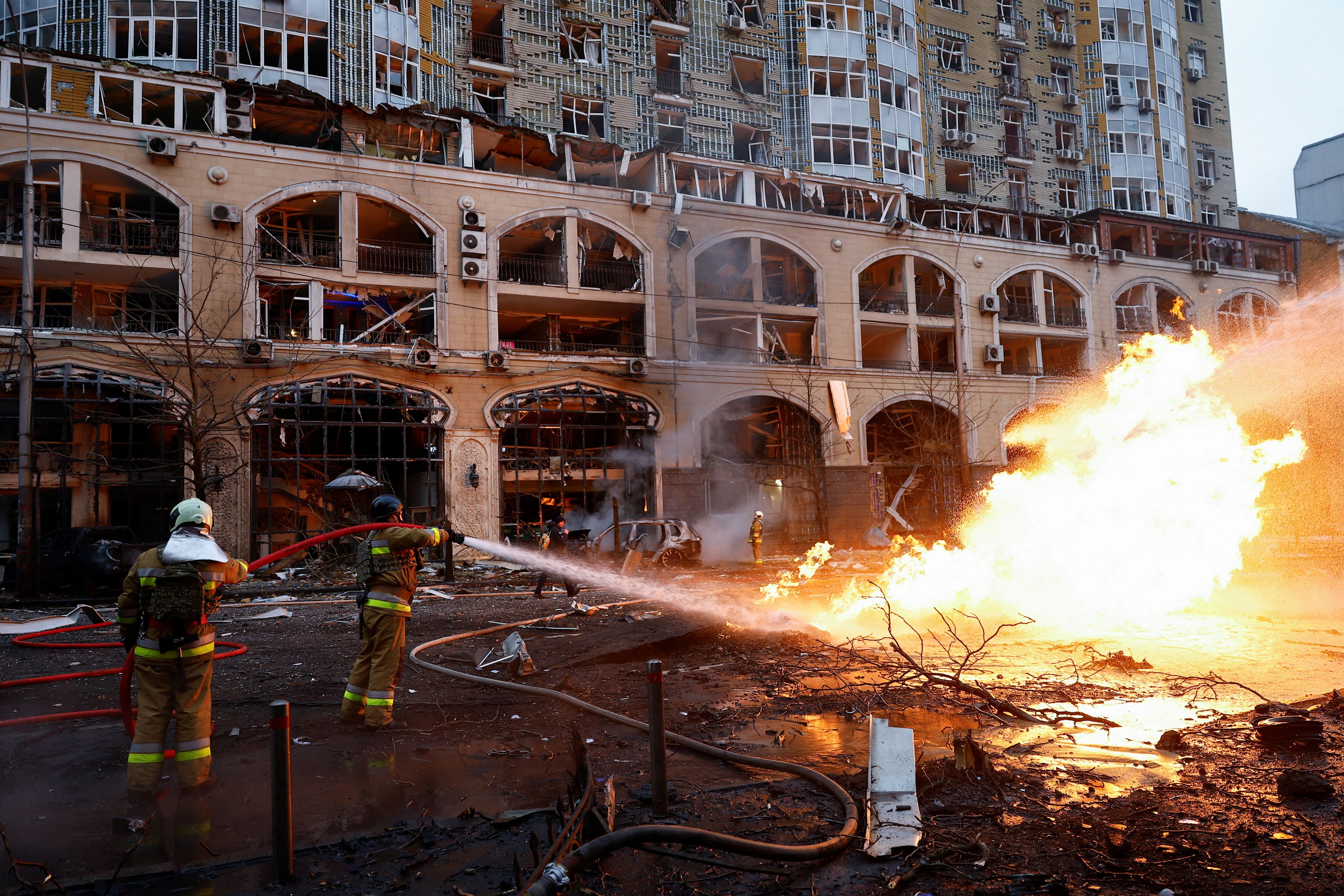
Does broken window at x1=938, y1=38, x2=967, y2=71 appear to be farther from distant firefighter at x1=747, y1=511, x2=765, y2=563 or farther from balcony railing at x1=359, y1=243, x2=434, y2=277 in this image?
distant firefighter at x1=747, y1=511, x2=765, y2=563

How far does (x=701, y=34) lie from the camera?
36312mm

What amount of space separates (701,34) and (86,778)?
37619 mm

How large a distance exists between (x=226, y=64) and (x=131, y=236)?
Answer: 22.6 feet

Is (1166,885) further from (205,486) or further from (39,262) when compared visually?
(39,262)

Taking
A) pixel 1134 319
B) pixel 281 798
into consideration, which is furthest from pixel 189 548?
pixel 1134 319

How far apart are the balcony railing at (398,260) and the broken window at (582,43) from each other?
12.8 metres

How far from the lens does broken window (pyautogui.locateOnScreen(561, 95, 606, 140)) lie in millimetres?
34031

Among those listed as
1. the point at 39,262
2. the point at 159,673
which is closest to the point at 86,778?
the point at 159,673

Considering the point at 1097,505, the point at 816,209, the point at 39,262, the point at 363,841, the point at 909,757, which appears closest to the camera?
the point at 363,841

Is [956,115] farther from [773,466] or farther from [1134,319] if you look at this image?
[773,466]

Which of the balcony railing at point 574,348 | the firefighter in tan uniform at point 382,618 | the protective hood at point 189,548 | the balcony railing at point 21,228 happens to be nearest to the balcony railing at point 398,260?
the balcony railing at point 574,348

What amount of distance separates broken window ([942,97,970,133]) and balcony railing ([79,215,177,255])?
35518 millimetres

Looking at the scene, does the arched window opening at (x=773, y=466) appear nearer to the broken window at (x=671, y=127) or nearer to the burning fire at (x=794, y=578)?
the burning fire at (x=794, y=578)

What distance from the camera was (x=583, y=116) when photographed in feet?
113
